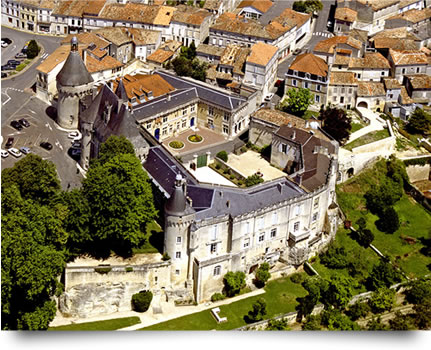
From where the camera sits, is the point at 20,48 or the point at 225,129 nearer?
the point at 225,129

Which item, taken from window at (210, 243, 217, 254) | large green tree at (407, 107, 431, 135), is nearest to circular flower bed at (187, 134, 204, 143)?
window at (210, 243, 217, 254)

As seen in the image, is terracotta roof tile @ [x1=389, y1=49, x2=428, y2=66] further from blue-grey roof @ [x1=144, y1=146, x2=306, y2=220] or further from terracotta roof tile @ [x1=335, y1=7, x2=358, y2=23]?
blue-grey roof @ [x1=144, y1=146, x2=306, y2=220]

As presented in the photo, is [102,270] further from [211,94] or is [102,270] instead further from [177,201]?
[211,94]

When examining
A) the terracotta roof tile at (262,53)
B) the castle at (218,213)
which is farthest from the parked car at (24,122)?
the terracotta roof tile at (262,53)

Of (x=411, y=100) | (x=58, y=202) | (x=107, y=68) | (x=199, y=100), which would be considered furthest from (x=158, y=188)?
(x=411, y=100)

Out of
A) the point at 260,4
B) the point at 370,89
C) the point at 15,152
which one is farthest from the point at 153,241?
the point at 260,4

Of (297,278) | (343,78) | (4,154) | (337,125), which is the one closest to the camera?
(297,278)
